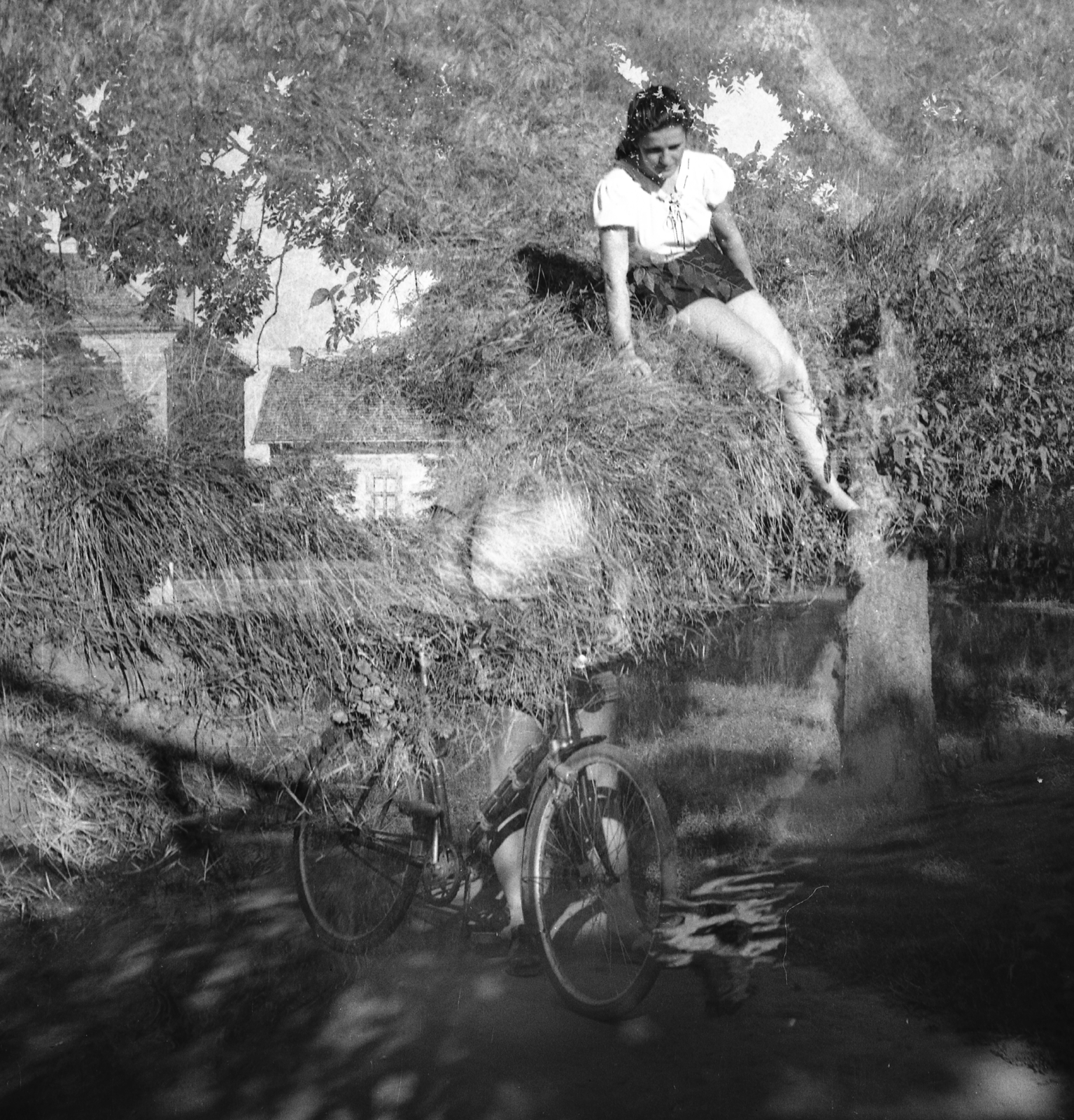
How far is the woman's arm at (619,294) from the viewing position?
219cm

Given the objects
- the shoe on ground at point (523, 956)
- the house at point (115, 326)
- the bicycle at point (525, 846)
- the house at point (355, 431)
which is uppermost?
the house at point (115, 326)

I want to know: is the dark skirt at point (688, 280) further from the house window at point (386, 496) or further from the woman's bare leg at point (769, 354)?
the house window at point (386, 496)

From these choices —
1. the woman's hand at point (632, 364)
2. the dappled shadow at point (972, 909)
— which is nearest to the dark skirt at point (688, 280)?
the woman's hand at point (632, 364)

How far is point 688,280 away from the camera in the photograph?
224 centimetres

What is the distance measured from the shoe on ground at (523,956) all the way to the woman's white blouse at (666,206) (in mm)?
1279

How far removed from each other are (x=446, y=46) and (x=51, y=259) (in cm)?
91

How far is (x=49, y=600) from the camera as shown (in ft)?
6.63

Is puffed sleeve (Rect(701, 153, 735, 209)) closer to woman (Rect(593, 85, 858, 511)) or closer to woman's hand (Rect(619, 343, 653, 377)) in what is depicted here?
woman (Rect(593, 85, 858, 511))

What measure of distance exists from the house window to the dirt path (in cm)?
65

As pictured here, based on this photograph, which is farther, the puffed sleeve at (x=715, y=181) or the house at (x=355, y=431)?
the puffed sleeve at (x=715, y=181)

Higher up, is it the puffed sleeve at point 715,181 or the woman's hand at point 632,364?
the puffed sleeve at point 715,181

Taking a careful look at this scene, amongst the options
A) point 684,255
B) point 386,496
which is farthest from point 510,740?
point 684,255

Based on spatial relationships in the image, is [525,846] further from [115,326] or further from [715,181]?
[715,181]

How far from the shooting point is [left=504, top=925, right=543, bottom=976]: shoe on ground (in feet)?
5.80
